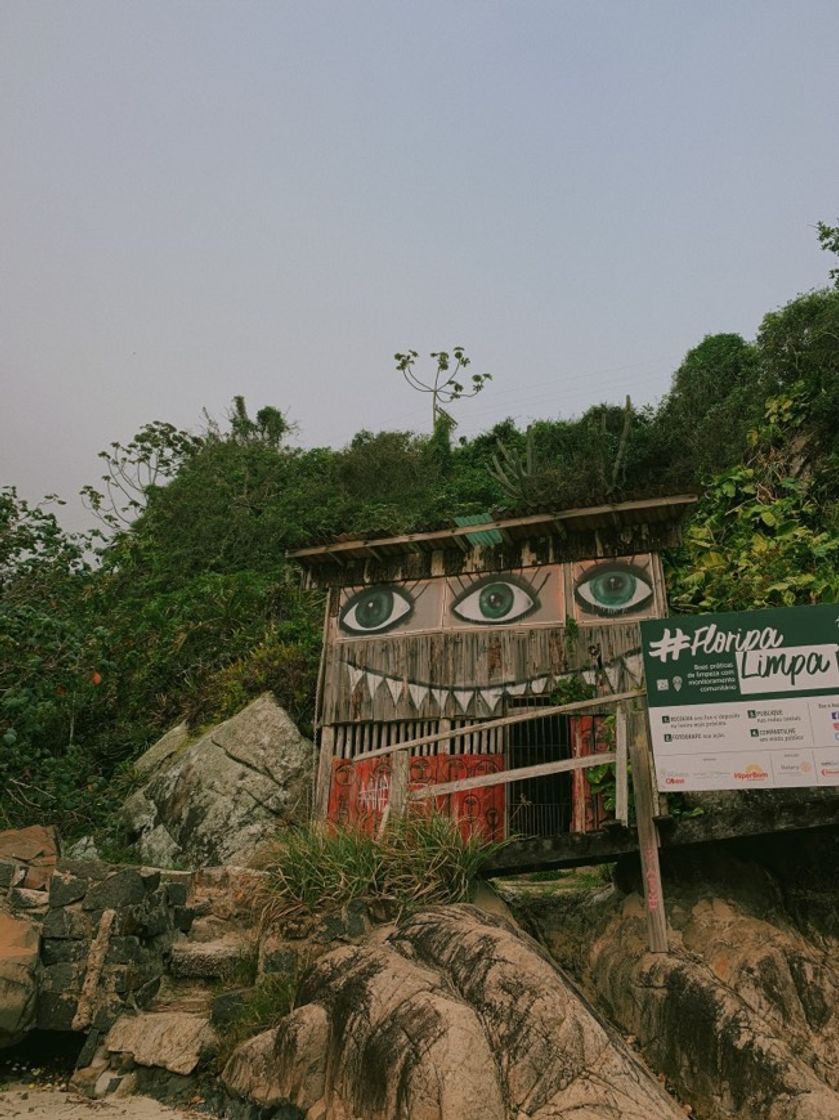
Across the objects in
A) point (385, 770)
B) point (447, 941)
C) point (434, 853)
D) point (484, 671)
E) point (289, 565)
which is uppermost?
point (289, 565)

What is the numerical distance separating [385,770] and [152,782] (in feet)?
16.5

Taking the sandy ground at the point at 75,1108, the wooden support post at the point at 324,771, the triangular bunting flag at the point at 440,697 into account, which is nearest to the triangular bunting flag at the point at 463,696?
the triangular bunting flag at the point at 440,697

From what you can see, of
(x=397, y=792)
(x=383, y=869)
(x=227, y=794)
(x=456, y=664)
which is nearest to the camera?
(x=383, y=869)

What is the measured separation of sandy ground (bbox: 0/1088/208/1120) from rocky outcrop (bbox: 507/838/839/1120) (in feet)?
11.3

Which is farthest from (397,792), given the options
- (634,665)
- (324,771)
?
(634,665)

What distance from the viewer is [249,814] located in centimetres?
1238

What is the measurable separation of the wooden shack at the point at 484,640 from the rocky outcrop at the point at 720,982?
2642 millimetres

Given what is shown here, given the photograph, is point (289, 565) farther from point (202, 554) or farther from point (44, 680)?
point (44, 680)

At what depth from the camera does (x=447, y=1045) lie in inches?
186

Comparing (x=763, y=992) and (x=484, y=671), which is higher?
(x=484, y=671)

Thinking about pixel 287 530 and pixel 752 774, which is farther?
pixel 287 530

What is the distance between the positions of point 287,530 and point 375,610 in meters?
11.9

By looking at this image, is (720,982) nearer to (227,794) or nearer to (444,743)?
(444,743)

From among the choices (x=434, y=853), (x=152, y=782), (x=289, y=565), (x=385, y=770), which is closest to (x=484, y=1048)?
(x=434, y=853)
